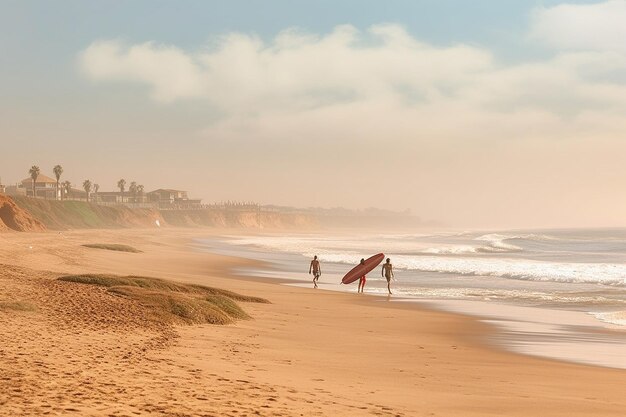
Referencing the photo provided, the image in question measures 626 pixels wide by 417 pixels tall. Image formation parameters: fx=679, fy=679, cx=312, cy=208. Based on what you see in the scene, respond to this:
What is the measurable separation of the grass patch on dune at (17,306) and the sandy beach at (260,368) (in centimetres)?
7

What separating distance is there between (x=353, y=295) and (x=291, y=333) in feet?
40.0

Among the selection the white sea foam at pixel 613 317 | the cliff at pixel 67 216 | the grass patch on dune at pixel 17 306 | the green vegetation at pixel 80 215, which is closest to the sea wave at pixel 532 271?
the white sea foam at pixel 613 317

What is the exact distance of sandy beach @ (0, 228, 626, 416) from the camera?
829 cm

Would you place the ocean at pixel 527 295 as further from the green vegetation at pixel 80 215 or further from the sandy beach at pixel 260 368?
the green vegetation at pixel 80 215

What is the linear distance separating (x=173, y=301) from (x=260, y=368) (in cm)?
619

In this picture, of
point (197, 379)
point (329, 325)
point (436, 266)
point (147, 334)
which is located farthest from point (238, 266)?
point (197, 379)

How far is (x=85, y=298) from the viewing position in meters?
17.2

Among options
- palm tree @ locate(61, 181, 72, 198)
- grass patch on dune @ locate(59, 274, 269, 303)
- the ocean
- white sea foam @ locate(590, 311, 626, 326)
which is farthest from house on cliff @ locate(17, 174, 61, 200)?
white sea foam @ locate(590, 311, 626, 326)

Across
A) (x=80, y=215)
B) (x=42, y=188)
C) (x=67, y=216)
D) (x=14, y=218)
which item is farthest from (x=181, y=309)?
(x=42, y=188)

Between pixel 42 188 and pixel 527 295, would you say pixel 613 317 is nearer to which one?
pixel 527 295

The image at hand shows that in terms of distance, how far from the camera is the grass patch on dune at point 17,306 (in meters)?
14.4

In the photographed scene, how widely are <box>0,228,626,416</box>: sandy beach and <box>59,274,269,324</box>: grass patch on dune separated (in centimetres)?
41

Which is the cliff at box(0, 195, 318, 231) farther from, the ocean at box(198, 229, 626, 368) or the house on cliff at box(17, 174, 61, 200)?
the ocean at box(198, 229, 626, 368)

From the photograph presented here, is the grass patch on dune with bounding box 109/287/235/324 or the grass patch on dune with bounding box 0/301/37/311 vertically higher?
the grass patch on dune with bounding box 0/301/37/311
